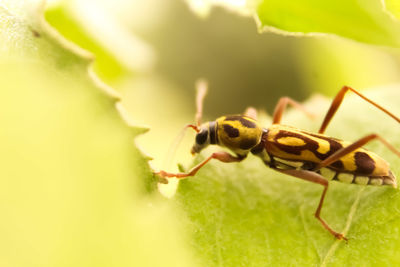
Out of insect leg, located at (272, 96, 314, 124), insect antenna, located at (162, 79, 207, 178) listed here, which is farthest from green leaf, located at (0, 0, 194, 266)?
insect leg, located at (272, 96, 314, 124)

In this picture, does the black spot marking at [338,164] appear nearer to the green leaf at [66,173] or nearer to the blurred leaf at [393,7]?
the blurred leaf at [393,7]

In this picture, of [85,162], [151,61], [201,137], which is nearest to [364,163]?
[201,137]

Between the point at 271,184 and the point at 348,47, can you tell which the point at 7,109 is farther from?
the point at 348,47

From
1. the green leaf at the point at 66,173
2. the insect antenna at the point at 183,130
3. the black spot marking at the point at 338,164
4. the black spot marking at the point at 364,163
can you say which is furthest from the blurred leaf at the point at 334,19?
the insect antenna at the point at 183,130

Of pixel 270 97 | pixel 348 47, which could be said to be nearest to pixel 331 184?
pixel 348 47

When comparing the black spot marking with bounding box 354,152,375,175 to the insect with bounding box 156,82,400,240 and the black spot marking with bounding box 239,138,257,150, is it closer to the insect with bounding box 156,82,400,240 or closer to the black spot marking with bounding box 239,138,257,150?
the insect with bounding box 156,82,400,240

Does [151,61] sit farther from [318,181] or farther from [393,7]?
[393,7]
